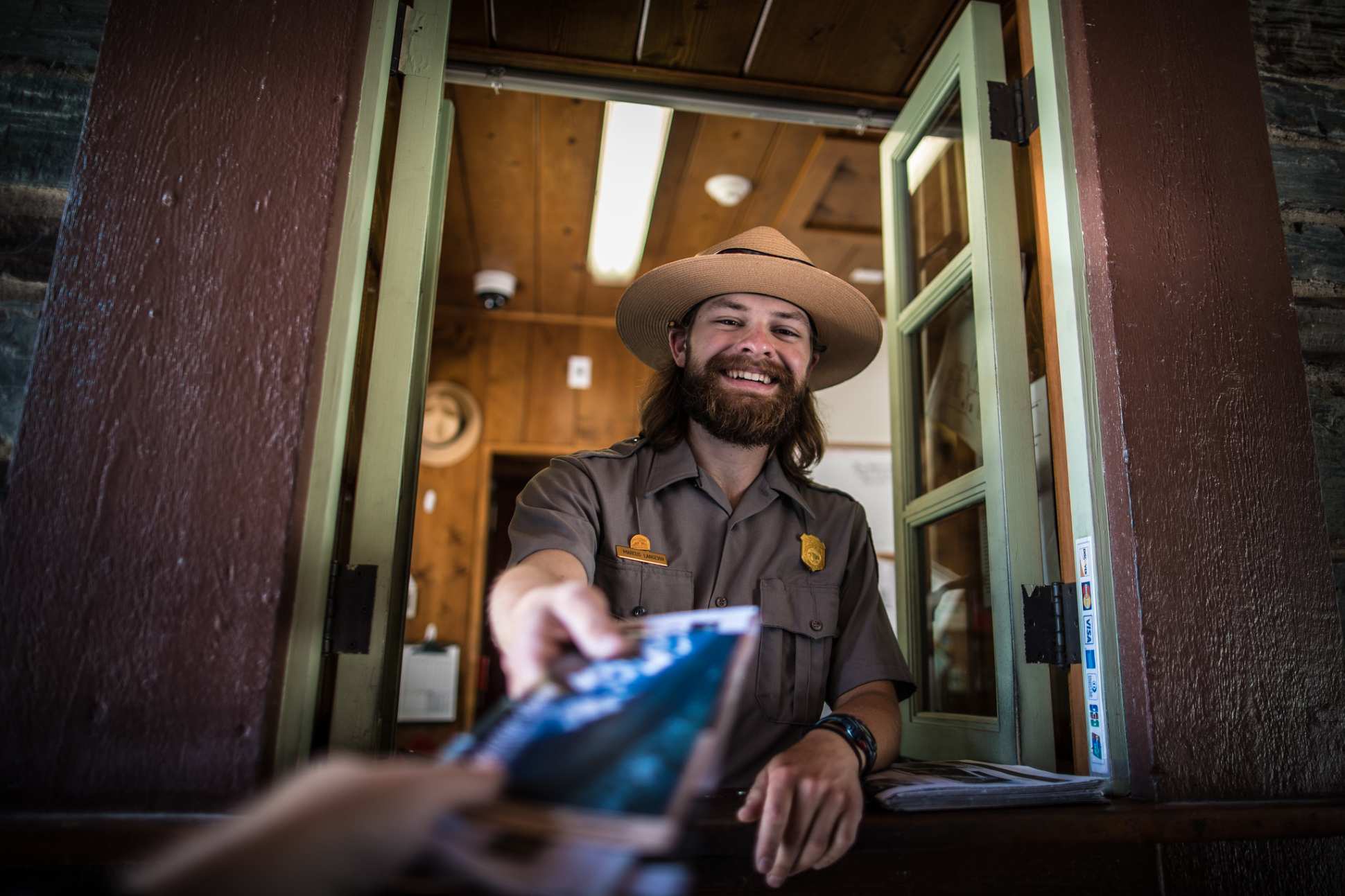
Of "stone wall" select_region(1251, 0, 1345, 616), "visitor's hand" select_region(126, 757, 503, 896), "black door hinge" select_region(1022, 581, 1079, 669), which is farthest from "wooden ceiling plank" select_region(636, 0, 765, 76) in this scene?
"visitor's hand" select_region(126, 757, 503, 896)

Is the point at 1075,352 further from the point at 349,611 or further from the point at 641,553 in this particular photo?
the point at 349,611

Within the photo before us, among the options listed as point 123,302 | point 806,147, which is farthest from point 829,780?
point 806,147

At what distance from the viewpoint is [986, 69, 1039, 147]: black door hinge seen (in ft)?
5.12

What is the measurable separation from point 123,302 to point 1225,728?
1.51 m

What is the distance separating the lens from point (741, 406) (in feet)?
6.01

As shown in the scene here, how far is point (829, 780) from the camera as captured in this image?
A: 3.23 feet

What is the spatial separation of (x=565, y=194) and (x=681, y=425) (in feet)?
5.59

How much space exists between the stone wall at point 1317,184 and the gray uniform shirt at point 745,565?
756 millimetres

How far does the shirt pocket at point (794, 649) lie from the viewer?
1.58 m

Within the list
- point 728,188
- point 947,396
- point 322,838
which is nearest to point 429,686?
point 728,188

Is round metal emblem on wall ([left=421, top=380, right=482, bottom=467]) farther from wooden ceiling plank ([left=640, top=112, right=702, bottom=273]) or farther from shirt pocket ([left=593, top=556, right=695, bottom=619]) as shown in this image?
shirt pocket ([left=593, top=556, right=695, bottom=619])

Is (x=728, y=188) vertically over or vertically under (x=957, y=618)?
over

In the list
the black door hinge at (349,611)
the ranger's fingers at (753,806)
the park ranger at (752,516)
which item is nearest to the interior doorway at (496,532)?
the park ranger at (752,516)

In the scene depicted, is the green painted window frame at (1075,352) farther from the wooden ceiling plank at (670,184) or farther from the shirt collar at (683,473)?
the wooden ceiling plank at (670,184)
